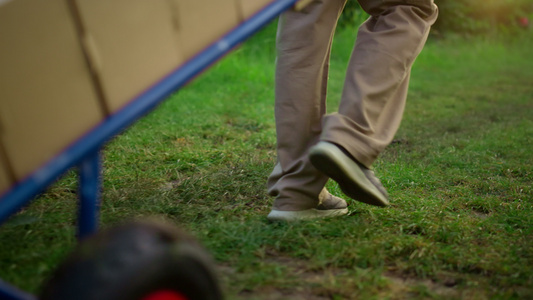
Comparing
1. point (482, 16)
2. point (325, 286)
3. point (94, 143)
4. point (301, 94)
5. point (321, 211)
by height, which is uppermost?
point (94, 143)

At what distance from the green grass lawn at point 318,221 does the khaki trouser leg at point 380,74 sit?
0.28 m

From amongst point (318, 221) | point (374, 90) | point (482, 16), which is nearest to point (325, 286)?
point (318, 221)

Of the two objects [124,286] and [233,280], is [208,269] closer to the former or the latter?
[124,286]

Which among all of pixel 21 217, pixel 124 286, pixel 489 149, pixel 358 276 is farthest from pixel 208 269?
pixel 489 149

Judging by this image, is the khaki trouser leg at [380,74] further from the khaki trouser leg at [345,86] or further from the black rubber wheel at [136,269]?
the black rubber wheel at [136,269]

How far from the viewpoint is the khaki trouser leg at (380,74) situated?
158 cm

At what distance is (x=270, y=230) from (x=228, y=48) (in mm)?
676

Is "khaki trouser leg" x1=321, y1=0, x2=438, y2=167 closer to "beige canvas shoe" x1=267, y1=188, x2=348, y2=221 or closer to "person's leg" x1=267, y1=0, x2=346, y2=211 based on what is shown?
"person's leg" x1=267, y1=0, x2=346, y2=211

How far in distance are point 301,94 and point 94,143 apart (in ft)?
2.82

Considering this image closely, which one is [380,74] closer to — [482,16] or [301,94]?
[301,94]

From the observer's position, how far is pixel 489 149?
2.90m

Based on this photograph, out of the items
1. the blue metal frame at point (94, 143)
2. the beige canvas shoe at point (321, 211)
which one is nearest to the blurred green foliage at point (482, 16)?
the beige canvas shoe at point (321, 211)

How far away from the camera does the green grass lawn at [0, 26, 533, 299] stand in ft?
4.52

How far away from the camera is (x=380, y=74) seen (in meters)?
1.62
